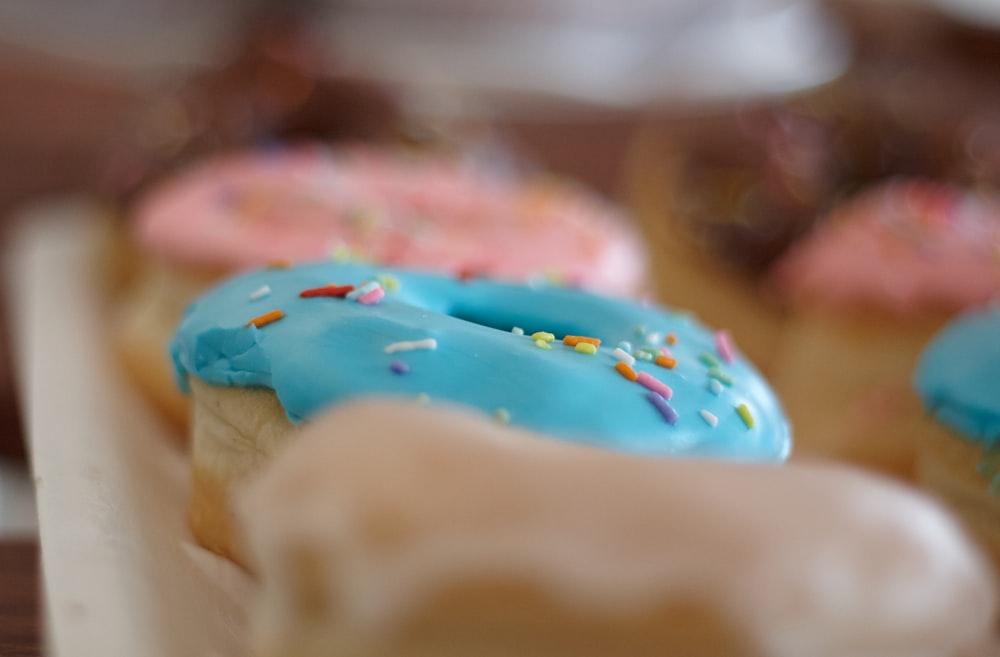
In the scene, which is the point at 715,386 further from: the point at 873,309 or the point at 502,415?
the point at 873,309

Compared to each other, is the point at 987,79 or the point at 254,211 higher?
the point at 987,79

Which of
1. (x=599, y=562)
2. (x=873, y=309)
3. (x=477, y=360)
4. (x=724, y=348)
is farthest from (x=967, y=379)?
(x=599, y=562)

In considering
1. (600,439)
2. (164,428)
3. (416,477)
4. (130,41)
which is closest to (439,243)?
A: (164,428)

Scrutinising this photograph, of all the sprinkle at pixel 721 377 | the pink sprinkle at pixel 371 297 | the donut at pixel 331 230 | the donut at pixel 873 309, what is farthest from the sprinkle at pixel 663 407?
the donut at pixel 873 309

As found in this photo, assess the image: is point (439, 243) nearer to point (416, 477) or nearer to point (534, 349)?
point (534, 349)

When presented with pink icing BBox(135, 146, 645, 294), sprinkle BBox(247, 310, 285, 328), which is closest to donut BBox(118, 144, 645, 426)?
pink icing BBox(135, 146, 645, 294)

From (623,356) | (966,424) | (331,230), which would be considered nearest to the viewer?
(623,356)
